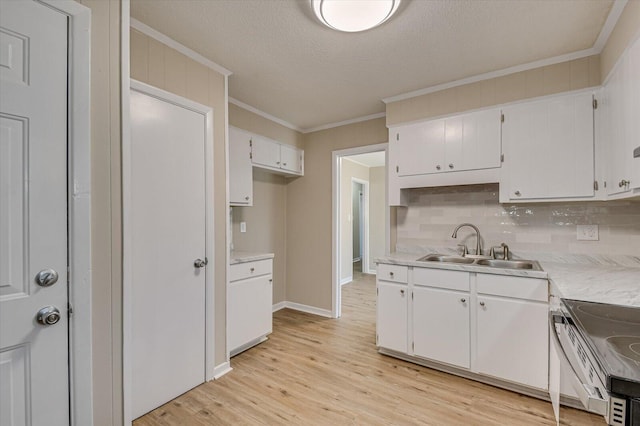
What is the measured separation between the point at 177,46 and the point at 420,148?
2.18 m

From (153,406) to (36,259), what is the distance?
4.45ft

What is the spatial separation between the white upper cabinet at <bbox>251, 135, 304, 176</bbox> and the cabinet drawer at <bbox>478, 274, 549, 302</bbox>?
2.45 meters

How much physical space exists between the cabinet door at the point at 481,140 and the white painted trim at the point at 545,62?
1.00ft

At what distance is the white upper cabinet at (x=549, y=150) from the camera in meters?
2.11

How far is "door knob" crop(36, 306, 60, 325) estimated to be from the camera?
42.9 inches

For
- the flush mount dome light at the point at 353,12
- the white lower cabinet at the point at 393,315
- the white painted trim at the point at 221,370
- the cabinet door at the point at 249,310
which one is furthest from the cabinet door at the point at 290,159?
the white painted trim at the point at 221,370

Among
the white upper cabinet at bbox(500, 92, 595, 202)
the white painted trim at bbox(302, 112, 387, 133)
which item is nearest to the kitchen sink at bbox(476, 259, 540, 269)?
the white upper cabinet at bbox(500, 92, 595, 202)

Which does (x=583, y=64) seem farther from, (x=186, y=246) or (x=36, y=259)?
(x=36, y=259)

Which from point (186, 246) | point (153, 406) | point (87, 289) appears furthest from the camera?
point (186, 246)

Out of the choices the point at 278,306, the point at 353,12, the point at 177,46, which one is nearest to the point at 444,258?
the point at 353,12

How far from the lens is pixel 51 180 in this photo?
114cm

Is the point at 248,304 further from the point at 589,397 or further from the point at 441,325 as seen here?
the point at 589,397

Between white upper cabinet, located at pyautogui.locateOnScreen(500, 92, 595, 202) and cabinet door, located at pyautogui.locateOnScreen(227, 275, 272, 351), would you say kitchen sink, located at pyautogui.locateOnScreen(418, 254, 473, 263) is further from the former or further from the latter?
cabinet door, located at pyautogui.locateOnScreen(227, 275, 272, 351)

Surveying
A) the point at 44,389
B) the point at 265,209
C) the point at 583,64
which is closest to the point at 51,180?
the point at 44,389
